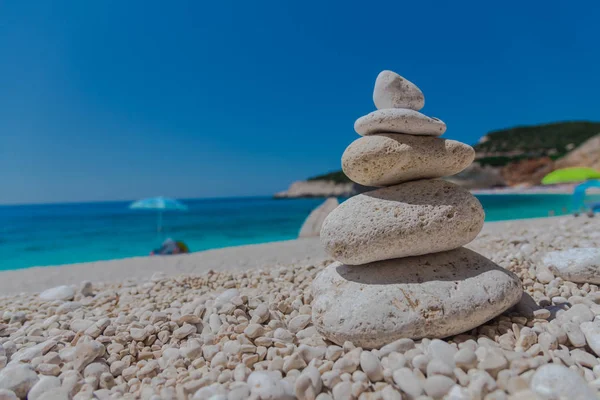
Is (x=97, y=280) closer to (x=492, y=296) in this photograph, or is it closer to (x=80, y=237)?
(x=492, y=296)

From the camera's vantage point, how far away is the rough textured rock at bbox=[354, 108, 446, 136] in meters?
3.41

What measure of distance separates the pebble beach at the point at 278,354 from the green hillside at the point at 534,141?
72485 millimetres

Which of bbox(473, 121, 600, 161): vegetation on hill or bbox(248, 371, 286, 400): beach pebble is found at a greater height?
bbox(473, 121, 600, 161): vegetation on hill

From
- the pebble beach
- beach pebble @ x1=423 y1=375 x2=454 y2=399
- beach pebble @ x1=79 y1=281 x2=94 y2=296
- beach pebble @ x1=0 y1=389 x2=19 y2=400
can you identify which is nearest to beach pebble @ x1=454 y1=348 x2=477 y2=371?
the pebble beach

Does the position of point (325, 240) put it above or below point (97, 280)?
above

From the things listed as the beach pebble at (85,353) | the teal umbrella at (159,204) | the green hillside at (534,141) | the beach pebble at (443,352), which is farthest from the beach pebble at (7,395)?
the green hillside at (534,141)

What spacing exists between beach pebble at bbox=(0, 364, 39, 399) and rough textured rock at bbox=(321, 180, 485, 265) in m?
2.72

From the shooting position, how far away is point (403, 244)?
3.25 m

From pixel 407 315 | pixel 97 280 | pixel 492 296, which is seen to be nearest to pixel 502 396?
pixel 407 315

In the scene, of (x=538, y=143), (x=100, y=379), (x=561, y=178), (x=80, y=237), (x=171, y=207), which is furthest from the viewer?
(x=538, y=143)

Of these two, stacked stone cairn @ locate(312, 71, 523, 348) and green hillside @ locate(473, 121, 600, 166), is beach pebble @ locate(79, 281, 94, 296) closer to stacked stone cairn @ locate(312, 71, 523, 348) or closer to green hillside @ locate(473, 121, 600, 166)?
stacked stone cairn @ locate(312, 71, 523, 348)

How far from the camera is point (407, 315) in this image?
9.40 feet

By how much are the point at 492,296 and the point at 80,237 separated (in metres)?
25.3

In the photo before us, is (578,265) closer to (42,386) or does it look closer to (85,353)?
(85,353)
